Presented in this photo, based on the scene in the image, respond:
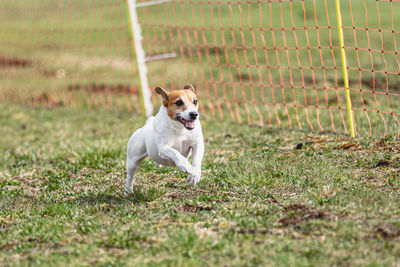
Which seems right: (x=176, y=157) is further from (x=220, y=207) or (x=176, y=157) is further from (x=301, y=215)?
(x=301, y=215)

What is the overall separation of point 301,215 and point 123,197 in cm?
184

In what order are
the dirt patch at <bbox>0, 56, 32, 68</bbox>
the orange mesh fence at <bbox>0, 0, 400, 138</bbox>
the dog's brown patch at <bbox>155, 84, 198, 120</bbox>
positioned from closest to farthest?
the dog's brown patch at <bbox>155, 84, 198, 120</bbox>
the orange mesh fence at <bbox>0, 0, 400, 138</bbox>
the dirt patch at <bbox>0, 56, 32, 68</bbox>

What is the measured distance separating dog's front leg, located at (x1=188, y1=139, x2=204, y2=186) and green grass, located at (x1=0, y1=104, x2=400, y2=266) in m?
0.23

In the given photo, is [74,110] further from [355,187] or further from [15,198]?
[355,187]

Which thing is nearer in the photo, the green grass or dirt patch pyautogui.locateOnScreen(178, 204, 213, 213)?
the green grass

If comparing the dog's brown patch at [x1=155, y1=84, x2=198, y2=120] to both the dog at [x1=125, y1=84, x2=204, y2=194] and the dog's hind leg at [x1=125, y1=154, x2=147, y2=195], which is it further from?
the dog's hind leg at [x1=125, y1=154, x2=147, y2=195]

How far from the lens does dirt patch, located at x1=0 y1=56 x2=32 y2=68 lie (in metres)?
17.1

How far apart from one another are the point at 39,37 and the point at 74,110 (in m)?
8.90

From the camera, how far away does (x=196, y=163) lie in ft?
17.7

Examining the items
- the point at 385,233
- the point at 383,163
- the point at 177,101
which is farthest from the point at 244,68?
the point at 385,233

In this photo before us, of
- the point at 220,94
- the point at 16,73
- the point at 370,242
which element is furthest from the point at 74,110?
the point at 370,242

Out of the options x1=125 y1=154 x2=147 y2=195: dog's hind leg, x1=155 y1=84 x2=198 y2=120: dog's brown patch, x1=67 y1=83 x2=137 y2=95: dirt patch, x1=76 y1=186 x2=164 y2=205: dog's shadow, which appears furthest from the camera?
x1=67 y1=83 x2=137 y2=95: dirt patch

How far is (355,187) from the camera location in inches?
212

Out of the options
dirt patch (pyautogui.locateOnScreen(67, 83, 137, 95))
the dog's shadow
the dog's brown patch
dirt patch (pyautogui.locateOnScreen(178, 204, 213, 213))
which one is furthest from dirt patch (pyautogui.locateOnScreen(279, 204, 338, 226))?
dirt patch (pyautogui.locateOnScreen(67, 83, 137, 95))
